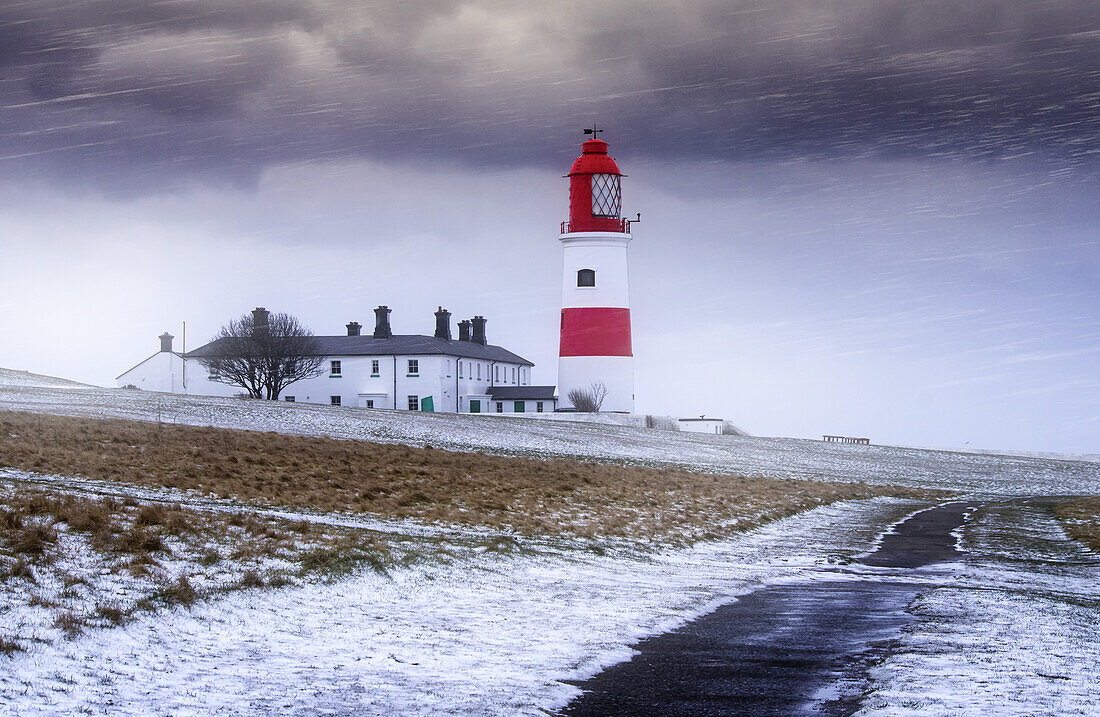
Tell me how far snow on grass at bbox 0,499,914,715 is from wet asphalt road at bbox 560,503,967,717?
399 mm

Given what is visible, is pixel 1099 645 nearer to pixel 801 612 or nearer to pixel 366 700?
pixel 801 612

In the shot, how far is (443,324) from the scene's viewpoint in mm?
86312

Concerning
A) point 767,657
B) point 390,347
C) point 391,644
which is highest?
point 390,347

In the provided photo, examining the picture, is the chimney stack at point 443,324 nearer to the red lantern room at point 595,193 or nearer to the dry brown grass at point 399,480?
the red lantern room at point 595,193

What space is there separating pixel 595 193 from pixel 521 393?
27.0 metres

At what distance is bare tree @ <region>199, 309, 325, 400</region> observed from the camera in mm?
75125

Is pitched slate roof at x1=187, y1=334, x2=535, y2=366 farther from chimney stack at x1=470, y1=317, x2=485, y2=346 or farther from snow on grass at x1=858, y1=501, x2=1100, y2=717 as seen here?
snow on grass at x1=858, y1=501, x2=1100, y2=717

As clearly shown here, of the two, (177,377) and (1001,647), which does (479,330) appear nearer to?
(177,377)

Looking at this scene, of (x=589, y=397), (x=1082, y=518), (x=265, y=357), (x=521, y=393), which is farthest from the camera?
(x=521, y=393)

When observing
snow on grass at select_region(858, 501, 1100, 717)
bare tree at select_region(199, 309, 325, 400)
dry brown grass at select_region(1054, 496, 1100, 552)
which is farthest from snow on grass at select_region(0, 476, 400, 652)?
bare tree at select_region(199, 309, 325, 400)

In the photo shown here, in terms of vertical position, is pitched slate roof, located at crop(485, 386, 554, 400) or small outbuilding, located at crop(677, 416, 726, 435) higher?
pitched slate roof, located at crop(485, 386, 554, 400)

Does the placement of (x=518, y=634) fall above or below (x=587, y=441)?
below

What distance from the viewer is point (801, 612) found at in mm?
12922

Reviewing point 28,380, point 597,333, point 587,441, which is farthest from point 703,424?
point 28,380
